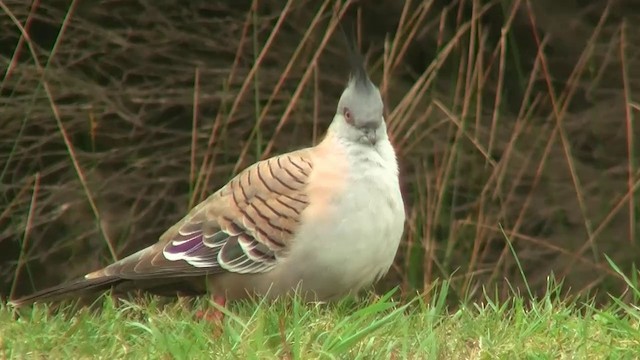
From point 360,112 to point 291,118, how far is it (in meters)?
1.59

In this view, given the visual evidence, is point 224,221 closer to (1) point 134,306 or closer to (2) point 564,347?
(1) point 134,306

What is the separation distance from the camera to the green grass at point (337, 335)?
3355 mm

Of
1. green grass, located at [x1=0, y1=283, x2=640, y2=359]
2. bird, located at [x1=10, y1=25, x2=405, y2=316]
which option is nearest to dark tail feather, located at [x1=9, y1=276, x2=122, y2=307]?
bird, located at [x1=10, y1=25, x2=405, y2=316]

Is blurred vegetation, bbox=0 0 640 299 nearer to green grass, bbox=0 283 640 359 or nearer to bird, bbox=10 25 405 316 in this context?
bird, bbox=10 25 405 316

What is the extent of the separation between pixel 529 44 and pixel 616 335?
2732 millimetres

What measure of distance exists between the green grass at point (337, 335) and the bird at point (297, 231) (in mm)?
286

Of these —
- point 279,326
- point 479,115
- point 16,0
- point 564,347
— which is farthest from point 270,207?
point 16,0

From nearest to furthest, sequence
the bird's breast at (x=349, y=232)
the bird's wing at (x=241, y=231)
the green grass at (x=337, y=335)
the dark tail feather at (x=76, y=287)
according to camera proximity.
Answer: the green grass at (x=337, y=335)
the bird's breast at (x=349, y=232)
the bird's wing at (x=241, y=231)
the dark tail feather at (x=76, y=287)

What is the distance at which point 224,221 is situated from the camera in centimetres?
441

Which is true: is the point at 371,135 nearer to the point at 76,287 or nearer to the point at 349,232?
the point at 349,232

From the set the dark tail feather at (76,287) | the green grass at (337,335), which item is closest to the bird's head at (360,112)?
the green grass at (337,335)

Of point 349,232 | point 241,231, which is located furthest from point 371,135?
point 241,231

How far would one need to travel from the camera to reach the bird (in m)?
4.16

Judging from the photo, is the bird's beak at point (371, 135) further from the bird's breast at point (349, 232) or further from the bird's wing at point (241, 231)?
the bird's wing at point (241, 231)
